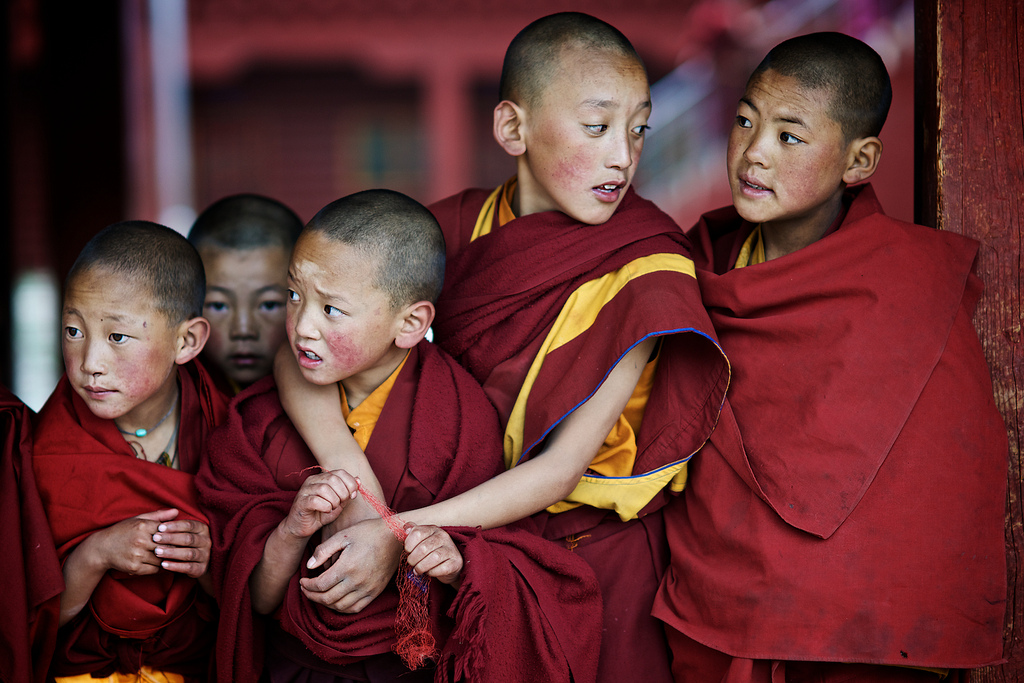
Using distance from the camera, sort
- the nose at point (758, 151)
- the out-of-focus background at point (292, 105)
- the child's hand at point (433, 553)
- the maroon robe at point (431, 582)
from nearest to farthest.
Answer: the child's hand at point (433, 553)
the maroon robe at point (431, 582)
the nose at point (758, 151)
the out-of-focus background at point (292, 105)

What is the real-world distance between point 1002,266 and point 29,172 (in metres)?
5.27

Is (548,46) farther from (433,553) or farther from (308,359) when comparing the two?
(433,553)

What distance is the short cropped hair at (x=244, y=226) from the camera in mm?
2613

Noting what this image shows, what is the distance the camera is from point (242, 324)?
2.55m

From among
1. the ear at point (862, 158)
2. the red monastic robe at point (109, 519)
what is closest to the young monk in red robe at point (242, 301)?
the red monastic robe at point (109, 519)

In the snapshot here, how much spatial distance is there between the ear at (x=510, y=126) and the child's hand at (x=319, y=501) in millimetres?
988

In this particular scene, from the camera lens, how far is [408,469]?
2.02m

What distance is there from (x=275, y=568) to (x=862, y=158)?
5.62ft

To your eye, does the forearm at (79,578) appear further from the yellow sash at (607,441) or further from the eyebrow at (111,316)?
the yellow sash at (607,441)

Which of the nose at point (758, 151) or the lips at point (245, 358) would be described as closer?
the nose at point (758, 151)

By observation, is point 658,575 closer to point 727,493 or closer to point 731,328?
point 727,493

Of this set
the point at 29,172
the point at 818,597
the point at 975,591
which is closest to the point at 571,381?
the point at 818,597

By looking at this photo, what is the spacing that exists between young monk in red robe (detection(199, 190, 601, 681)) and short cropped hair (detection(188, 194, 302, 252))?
2.03 feet

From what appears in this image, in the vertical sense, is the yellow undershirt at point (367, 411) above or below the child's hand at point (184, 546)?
above
